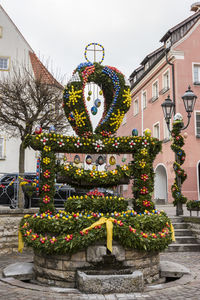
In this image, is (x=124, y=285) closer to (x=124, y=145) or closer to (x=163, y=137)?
(x=124, y=145)

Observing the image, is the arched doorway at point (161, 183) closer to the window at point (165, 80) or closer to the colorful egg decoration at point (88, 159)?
the window at point (165, 80)

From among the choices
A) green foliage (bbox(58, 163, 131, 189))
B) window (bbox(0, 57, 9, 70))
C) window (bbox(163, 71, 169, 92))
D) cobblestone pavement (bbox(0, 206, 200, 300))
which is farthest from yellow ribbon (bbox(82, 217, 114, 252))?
window (bbox(0, 57, 9, 70))

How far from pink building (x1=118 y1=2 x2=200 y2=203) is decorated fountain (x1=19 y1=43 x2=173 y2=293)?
14.2 m

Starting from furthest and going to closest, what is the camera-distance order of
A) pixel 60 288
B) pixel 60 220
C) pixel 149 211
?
pixel 149 211 → pixel 60 220 → pixel 60 288

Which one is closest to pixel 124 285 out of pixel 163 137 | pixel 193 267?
pixel 193 267

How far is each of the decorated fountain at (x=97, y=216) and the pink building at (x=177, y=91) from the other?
1416 centimetres

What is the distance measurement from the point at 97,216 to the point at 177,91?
55.2 ft

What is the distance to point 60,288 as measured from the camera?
5902mm

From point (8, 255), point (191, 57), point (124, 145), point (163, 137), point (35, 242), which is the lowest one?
point (8, 255)

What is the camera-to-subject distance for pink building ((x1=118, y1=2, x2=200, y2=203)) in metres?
21.2

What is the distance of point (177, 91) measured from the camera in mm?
21609

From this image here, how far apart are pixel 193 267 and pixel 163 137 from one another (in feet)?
53.9

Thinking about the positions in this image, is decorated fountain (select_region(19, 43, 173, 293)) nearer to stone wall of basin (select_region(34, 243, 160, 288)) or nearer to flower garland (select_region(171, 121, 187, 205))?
stone wall of basin (select_region(34, 243, 160, 288))

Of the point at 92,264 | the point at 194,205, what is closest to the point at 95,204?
the point at 92,264
